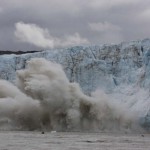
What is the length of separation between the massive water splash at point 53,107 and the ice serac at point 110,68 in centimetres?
202

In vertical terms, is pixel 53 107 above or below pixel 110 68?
below

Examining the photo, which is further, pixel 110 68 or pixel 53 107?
pixel 110 68

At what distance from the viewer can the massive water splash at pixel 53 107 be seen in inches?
2111

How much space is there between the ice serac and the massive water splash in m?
2.02

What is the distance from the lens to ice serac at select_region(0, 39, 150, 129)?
5769cm

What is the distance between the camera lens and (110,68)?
62.1 m

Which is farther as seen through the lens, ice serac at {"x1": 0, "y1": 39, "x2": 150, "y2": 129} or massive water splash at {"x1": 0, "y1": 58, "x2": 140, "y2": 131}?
ice serac at {"x1": 0, "y1": 39, "x2": 150, "y2": 129}

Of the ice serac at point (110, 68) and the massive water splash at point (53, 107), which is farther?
the ice serac at point (110, 68)

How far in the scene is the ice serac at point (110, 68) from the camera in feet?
189

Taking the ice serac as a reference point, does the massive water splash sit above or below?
below

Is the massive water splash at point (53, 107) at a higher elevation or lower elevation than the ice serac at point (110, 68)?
lower

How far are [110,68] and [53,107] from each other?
36.9 feet

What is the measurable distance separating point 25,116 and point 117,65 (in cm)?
1362

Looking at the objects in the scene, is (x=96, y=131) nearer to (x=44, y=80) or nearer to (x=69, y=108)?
(x=69, y=108)
